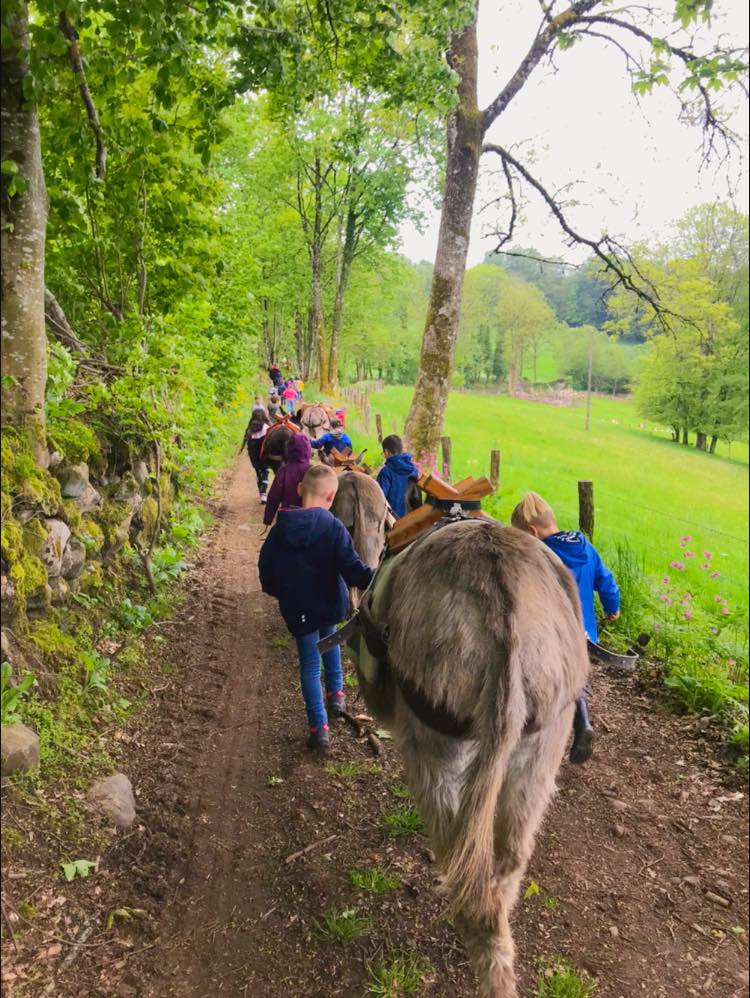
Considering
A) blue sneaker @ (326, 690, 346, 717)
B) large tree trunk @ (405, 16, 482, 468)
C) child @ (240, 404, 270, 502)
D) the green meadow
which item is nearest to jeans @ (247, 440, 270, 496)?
child @ (240, 404, 270, 502)

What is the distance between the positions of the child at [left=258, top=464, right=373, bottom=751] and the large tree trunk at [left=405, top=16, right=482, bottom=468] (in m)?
5.46

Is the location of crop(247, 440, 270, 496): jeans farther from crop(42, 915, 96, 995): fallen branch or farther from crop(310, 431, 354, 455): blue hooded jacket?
crop(42, 915, 96, 995): fallen branch

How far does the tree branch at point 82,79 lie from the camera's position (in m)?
3.69

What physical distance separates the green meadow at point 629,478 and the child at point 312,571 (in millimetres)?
4265

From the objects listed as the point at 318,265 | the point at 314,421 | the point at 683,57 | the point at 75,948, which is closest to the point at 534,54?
the point at 683,57

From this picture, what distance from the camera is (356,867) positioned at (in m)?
3.17

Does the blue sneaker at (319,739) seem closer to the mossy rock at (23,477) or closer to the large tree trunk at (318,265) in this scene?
the mossy rock at (23,477)

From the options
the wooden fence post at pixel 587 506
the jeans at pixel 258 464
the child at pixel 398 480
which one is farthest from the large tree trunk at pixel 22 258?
the jeans at pixel 258 464

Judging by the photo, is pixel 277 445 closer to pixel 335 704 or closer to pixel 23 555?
pixel 335 704

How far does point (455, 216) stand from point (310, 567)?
693 cm

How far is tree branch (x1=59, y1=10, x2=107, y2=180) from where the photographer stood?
369 centimetres

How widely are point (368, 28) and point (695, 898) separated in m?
6.38

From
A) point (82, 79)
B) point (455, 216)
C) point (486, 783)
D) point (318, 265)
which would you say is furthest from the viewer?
point (318, 265)

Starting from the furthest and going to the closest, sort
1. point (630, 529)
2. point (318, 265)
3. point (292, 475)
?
1. point (318, 265)
2. point (630, 529)
3. point (292, 475)
